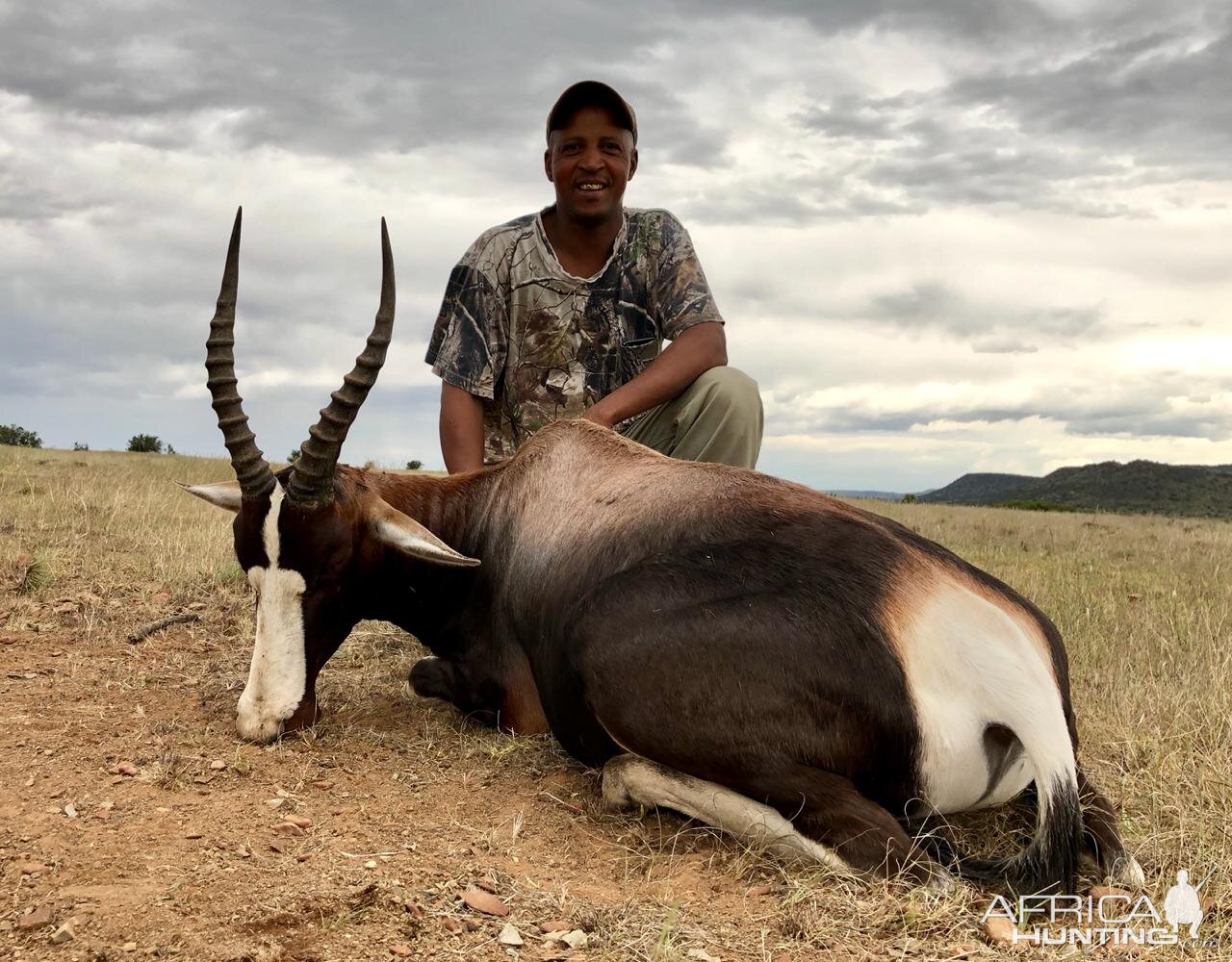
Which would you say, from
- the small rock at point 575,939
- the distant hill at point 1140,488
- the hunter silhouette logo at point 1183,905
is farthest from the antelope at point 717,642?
the distant hill at point 1140,488

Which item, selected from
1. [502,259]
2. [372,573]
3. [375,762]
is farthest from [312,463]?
[502,259]

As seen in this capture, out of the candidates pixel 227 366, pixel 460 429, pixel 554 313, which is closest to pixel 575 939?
pixel 227 366

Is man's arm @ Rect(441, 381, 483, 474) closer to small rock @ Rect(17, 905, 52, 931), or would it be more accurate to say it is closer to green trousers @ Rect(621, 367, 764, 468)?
green trousers @ Rect(621, 367, 764, 468)

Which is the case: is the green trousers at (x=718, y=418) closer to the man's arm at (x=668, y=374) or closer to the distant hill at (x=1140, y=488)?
the man's arm at (x=668, y=374)

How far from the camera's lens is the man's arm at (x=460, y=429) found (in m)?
7.14

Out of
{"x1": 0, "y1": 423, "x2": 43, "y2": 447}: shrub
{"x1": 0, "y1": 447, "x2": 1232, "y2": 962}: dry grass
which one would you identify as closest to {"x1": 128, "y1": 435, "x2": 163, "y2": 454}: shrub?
{"x1": 0, "y1": 423, "x2": 43, "y2": 447}: shrub

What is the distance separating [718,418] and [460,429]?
1.73 meters

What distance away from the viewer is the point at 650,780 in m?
4.04

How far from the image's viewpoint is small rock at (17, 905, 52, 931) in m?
3.08

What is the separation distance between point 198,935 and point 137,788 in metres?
1.45

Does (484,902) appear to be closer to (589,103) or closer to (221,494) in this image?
(221,494)

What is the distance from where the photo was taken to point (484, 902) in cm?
333

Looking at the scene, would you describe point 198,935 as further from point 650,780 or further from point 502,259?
point 502,259

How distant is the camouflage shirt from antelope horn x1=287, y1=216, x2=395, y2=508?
7.86 feet
